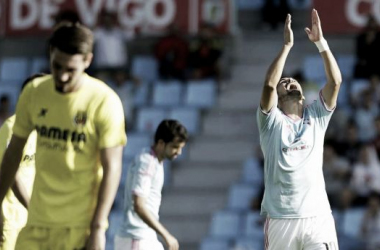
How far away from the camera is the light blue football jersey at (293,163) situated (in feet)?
32.5

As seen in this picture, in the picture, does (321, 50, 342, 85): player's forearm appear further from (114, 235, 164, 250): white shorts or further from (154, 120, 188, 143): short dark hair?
(114, 235, 164, 250): white shorts

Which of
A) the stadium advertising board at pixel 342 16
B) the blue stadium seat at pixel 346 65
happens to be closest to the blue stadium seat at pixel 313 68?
the blue stadium seat at pixel 346 65

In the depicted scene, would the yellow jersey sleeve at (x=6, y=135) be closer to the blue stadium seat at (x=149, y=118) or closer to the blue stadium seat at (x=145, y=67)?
the blue stadium seat at (x=149, y=118)

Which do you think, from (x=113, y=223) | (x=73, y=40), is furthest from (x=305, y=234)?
(x=113, y=223)

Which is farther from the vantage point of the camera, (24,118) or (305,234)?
(305,234)

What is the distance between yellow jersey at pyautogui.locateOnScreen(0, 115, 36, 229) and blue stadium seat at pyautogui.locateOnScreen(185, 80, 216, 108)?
32.0 ft

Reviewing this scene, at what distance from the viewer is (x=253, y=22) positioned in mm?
21141

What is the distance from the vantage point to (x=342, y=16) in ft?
63.4

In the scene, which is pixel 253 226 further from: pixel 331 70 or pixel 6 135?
pixel 6 135

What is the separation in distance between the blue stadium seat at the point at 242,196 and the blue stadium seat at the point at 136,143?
184 centimetres

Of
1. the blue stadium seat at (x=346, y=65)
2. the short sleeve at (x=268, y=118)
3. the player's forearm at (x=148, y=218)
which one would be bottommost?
the player's forearm at (x=148, y=218)

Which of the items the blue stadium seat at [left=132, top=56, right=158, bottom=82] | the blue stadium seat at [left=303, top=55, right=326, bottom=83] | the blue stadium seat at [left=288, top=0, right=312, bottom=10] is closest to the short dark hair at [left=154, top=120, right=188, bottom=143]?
the blue stadium seat at [left=303, top=55, right=326, bottom=83]

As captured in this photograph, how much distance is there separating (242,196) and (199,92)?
8.23 feet

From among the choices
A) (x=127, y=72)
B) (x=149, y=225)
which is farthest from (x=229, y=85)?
(x=149, y=225)
